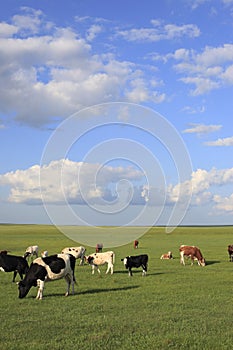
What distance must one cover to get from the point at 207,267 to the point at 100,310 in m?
15.6

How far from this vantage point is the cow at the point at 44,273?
16.7 meters

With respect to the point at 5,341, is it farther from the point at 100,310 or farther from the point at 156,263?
the point at 156,263

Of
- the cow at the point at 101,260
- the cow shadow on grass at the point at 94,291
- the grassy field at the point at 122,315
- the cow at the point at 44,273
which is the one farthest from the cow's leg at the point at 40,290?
the cow at the point at 101,260

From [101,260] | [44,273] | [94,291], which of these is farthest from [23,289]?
[101,260]

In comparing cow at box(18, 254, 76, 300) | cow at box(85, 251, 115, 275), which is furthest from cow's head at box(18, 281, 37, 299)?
cow at box(85, 251, 115, 275)

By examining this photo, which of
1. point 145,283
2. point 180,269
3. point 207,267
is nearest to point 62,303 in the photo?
point 145,283

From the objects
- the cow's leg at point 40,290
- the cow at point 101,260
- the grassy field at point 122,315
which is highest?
the cow at point 101,260

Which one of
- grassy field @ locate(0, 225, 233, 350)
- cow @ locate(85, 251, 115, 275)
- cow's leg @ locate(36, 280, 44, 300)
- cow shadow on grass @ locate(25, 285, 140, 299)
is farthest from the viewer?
cow @ locate(85, 251, 115, 275)

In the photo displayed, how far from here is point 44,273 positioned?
16734 mm

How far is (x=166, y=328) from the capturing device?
11.9 metres

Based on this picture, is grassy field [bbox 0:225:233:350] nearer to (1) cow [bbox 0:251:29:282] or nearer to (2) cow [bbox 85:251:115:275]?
(1) cow [bbox 0:251:29:282]

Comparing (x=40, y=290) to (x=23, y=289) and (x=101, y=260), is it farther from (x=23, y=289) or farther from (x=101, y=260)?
(x=101, y=260)

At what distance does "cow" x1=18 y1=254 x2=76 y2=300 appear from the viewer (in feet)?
54.6

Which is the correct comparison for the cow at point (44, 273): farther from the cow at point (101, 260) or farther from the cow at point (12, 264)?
the cow at point (101, 260)
